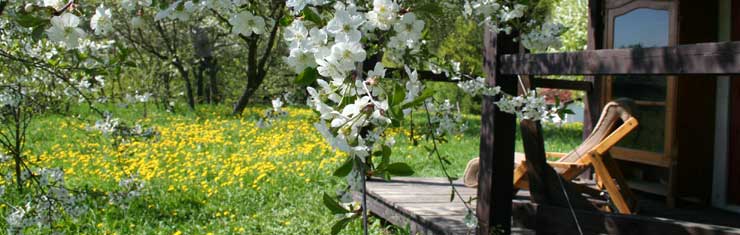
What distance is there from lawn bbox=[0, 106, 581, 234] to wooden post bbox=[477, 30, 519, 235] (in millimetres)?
167

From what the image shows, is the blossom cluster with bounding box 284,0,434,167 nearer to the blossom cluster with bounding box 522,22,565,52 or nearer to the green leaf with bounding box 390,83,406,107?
the green leaf with bounding box 390,83,406,107

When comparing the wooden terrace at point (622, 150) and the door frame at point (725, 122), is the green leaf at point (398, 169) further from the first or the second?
the door frame at point (725, 122)

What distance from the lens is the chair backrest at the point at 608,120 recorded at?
446 cm

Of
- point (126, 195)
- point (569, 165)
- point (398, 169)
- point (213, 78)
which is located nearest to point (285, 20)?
point (398, 169)

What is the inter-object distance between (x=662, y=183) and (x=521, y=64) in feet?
8.66

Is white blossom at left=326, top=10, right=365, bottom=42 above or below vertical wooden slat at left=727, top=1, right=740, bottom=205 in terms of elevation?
above

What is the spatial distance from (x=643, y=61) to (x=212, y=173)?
18.6 feet

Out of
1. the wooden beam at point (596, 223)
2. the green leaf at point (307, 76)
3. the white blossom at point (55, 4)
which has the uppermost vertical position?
the white blossom at point (55, 4)

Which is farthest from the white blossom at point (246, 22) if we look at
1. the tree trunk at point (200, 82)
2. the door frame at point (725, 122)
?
the tree trunk at point (200, 82)

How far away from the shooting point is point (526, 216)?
432cm

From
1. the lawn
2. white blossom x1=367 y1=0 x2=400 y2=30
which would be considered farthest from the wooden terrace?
white blossom x1=367 y1=0 x2=400 y2=30

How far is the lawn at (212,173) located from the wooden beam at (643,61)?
611 mm

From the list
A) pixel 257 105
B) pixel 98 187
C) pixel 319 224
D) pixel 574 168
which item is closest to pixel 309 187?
pixel 319 224

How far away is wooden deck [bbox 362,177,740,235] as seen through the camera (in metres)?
3.79
